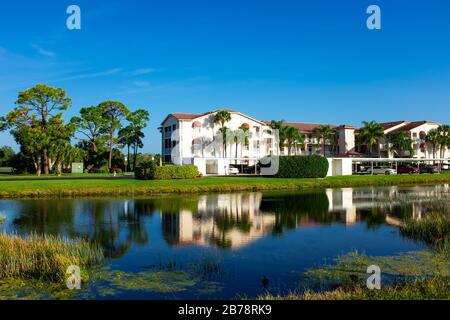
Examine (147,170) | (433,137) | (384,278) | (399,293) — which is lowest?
(384,278)

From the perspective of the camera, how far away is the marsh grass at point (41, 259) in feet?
42.1

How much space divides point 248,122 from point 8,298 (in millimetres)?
69711

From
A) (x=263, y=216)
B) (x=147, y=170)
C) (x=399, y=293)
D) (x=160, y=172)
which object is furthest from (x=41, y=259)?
(x=147, y=170)

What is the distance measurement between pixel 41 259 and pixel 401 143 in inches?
3413

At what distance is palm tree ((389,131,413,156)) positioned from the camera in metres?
89.0

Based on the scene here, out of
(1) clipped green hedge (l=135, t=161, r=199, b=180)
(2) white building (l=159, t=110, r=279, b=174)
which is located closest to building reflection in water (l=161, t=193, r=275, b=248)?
(1) clipped green hedge (l=135, t=161, r=199, b=180)

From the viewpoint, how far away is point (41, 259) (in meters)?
13.4

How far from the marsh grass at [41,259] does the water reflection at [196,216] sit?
6.20ft

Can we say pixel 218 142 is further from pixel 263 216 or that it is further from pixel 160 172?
pixel 263 216

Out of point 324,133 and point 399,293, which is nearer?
point 399,293

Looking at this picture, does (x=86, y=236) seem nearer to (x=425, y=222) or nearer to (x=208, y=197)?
(x=425, y=222)

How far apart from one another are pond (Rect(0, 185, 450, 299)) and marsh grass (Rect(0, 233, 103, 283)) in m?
0.89

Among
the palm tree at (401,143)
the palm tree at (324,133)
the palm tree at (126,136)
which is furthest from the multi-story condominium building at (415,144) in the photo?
the palm tree at (126,136)
